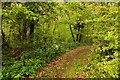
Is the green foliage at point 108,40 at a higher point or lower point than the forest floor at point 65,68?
higher

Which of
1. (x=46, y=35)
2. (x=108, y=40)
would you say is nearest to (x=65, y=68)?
(x=46, y=35)

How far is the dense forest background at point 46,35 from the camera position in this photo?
726 centimetres

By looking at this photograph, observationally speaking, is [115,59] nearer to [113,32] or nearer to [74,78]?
[113,32]

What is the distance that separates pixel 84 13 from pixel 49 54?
5015mm

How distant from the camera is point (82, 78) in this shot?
11.2 metres

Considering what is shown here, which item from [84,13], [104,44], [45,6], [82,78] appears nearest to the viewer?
[104,44]

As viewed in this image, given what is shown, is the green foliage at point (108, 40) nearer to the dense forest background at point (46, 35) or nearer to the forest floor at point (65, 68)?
the dense forest background at point (46, 35)

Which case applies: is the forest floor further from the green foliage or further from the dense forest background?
the green foliage

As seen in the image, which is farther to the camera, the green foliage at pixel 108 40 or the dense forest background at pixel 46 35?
the dense forest background at pixel 46 35

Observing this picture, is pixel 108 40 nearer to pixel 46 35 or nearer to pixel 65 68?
pixel 65 68

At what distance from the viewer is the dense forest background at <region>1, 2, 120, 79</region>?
726 centimetres

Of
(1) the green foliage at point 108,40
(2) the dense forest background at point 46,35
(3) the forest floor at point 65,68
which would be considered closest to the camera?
(1) the green foliage at point 108,40

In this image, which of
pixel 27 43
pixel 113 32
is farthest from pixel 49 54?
pixel 113 32

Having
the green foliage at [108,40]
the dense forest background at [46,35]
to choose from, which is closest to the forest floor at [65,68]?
the dense forest background at [46,35]
